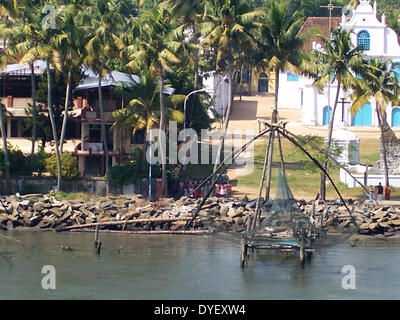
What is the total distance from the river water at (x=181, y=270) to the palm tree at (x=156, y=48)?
1132 cm

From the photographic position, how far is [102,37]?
63.1 metres

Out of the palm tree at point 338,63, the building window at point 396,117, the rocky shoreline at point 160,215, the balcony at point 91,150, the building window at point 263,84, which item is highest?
the building window at point 263,84

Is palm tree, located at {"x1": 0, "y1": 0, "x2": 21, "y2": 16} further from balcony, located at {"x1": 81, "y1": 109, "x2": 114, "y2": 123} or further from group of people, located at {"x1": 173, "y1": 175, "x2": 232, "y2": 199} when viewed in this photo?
group of people, located at {"x1": 173, "y1": 175, "x2": 232, "y2": 199}

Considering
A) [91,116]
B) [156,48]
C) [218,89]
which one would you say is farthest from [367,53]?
[156,48]

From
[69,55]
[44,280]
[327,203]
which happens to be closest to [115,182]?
[69,55]

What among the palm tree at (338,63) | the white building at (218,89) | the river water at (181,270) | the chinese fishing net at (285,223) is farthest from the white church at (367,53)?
the chinese fishing net at (285,223)

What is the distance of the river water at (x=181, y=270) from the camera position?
4434 centimetres

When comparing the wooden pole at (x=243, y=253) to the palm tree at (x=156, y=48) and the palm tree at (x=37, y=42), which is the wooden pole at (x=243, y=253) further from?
the palm tree at (x=37, y=42)

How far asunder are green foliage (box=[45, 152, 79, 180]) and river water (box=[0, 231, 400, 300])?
8.76m

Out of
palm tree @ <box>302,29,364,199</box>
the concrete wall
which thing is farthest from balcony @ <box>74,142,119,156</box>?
palm tree @ <box>302,29,364,199</box>

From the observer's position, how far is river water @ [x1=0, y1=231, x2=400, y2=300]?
145 feet

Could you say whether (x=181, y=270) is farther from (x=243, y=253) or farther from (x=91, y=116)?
(x=91, y=116)
